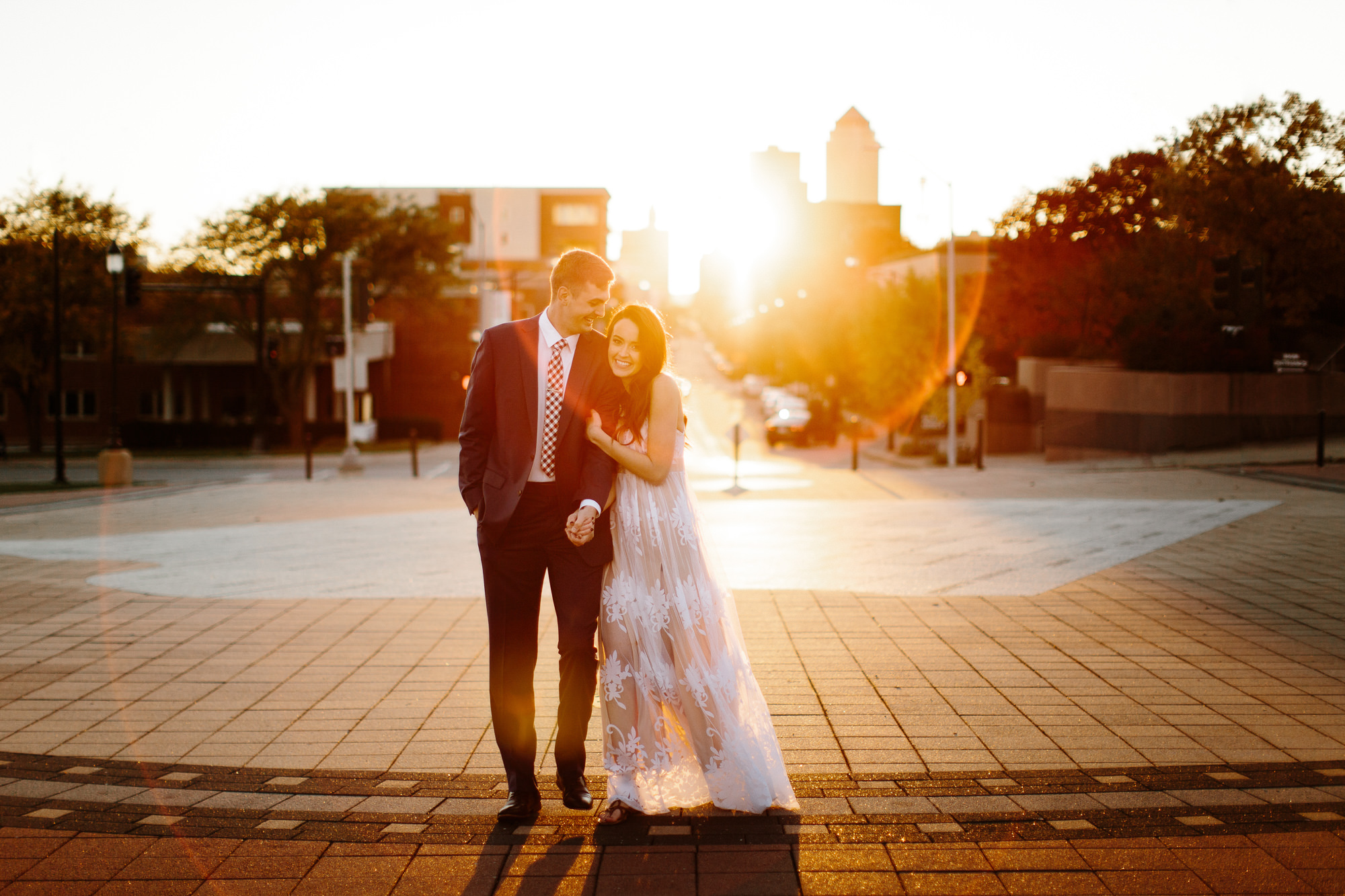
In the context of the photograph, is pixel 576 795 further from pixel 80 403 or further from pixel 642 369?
pixel 80 403

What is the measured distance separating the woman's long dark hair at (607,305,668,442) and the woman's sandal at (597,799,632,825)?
136cm

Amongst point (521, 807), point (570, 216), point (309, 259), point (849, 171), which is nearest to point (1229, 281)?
point (521, 807)

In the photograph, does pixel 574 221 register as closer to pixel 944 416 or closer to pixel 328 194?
pixel 328 194

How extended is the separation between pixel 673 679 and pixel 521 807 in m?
0.74

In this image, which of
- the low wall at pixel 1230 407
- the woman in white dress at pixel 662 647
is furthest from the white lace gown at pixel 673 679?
the low wall at pixel 1230 407

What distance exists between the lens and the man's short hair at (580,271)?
13.7 ft

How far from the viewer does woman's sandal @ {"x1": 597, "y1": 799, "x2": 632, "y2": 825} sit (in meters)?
4.18

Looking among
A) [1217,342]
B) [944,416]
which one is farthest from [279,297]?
[1217,342]

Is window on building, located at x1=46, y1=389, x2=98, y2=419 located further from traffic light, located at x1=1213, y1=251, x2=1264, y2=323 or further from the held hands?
the held hands

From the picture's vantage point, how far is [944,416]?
40.9 m

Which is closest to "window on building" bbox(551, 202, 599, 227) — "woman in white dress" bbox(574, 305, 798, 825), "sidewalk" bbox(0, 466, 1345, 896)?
"sidewalk" bbox(0, 466, 1345, 896)

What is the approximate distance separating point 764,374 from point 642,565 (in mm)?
95855

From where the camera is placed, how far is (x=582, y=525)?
13.4 ft

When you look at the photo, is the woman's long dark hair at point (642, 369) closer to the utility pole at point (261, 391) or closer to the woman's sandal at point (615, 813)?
the woman's sandal at point (615, 813)
